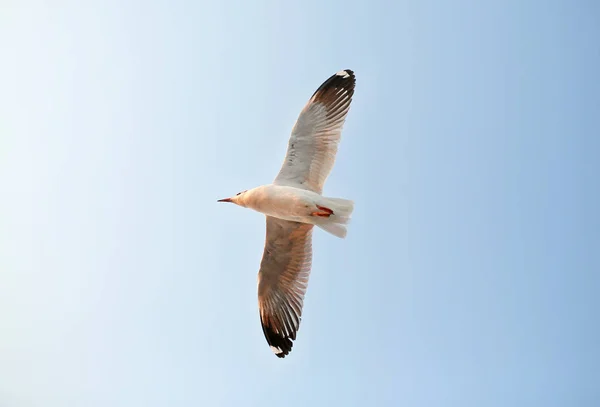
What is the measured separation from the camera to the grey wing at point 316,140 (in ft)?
26.0

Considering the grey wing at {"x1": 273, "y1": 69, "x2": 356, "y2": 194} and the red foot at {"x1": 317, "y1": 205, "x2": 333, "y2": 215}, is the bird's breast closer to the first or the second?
the red foot at {"x1": 317, "y1": 205, "x2": 333, "y2": 215}

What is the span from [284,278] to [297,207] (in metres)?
1.36

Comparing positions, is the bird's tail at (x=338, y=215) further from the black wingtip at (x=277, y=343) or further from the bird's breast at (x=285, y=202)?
the black wingtip at (x=277, y=343)

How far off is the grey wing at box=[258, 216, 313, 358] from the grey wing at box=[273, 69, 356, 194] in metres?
0.67

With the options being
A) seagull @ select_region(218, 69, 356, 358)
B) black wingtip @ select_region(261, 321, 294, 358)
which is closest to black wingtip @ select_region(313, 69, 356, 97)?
seagull @ select_region(218, 69, 356, 358)

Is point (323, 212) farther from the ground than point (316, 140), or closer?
closer

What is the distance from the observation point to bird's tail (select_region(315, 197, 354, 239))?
7.35 metres

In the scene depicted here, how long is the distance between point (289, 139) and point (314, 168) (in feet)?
1.76

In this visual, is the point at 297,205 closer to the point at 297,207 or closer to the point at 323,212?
the point at 297,207

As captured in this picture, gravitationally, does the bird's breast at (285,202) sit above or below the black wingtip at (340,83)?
below

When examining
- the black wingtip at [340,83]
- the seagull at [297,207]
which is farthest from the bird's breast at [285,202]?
the black wingtip at [340,83]

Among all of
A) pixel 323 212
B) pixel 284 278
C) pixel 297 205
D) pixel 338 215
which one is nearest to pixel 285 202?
pixel 297 205

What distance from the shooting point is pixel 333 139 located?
7.92 meters

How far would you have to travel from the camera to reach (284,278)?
8.28 meters
